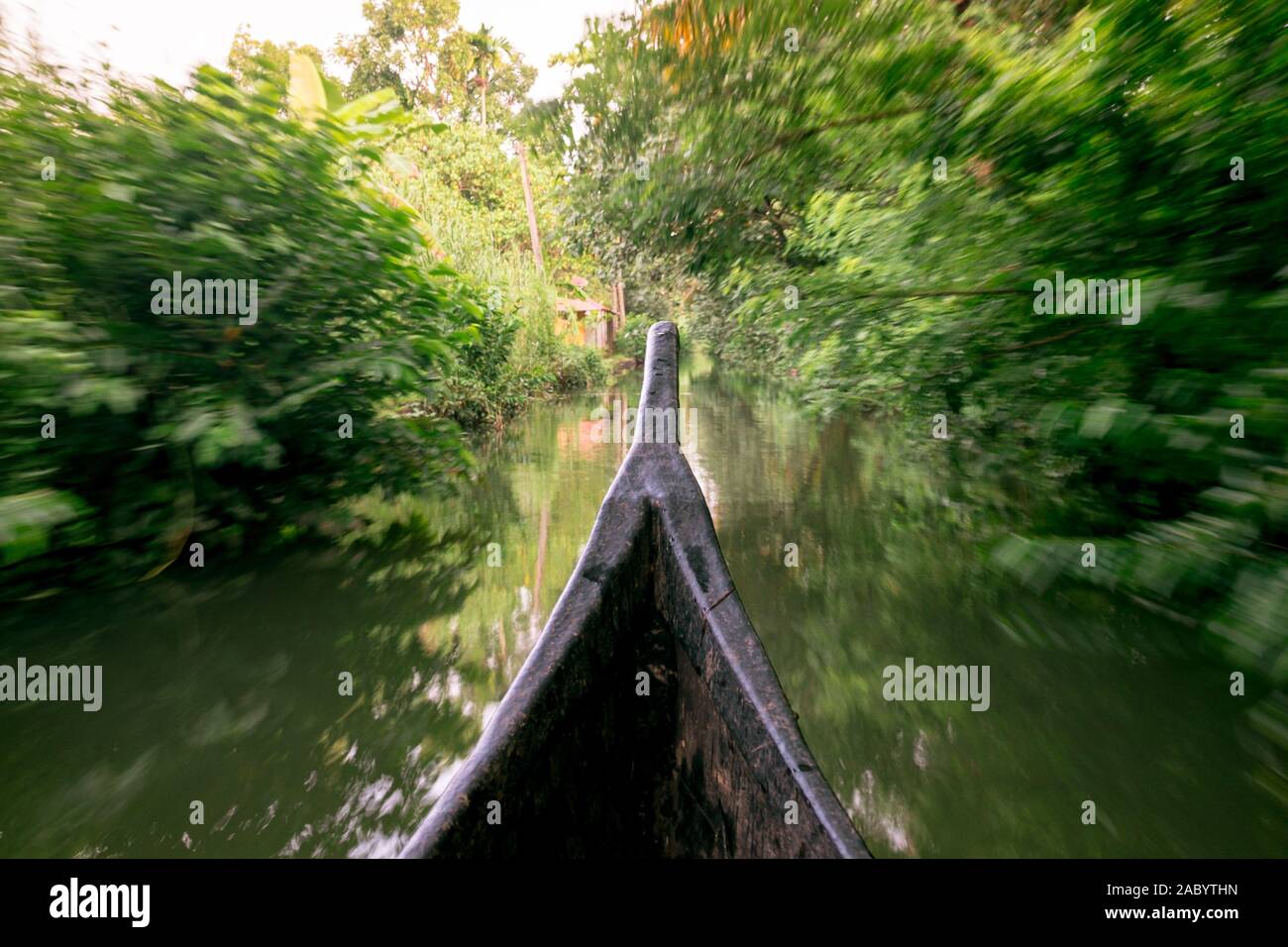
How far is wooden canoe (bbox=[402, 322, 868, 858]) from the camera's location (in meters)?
1.06

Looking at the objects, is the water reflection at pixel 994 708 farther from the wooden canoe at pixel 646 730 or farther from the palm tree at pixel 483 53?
the palm tree at pixel 483 53

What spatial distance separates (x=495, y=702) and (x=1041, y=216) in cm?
299

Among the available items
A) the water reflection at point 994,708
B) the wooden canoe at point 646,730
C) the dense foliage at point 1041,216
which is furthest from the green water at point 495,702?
Result: the wooden canoe at point 646,730

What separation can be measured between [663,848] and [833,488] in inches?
190

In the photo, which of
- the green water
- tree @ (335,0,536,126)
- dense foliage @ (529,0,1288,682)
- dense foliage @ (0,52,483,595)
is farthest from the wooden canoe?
tree @ (335,0,536,126)

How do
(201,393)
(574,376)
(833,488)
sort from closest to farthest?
(201,393)
(833,488)
(574,376)

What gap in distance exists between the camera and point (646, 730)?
157 centimetres

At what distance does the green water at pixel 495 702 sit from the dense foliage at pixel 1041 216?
0.43 m

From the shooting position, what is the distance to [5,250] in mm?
2086

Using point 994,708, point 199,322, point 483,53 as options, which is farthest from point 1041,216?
point 483,53

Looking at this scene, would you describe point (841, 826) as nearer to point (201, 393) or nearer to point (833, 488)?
point (201, 393)

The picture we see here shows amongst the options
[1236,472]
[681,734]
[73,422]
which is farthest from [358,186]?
[1236,472]

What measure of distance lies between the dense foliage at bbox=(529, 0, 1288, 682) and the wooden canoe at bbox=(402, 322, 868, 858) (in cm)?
119

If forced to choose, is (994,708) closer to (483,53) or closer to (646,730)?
(646,730)
